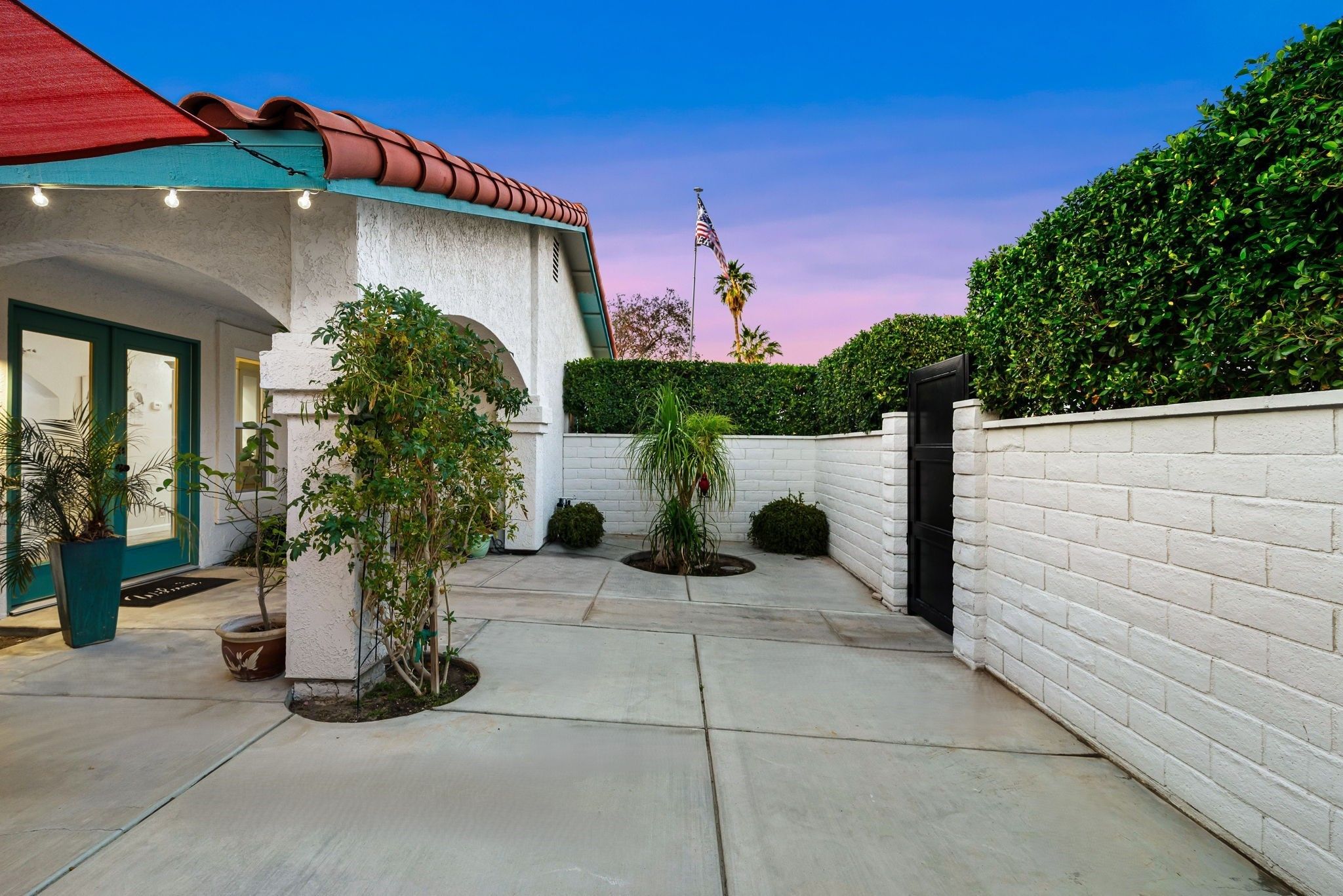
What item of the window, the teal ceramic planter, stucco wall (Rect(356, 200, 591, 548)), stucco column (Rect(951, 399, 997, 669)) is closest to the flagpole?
stucco wall (Rect(356, 200, 591, 548))

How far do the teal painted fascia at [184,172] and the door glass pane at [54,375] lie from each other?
2477 millimetres

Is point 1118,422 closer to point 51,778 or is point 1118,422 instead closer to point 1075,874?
point 1075,874

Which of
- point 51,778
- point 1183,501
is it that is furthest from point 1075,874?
point 51,778

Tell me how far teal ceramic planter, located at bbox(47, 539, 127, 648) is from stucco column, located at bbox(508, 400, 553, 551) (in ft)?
12.2

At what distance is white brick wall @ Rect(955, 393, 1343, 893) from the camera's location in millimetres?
2025

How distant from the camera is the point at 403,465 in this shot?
3297mm

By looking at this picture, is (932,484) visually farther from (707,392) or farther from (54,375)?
(54,375)

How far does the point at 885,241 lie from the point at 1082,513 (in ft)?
26.2

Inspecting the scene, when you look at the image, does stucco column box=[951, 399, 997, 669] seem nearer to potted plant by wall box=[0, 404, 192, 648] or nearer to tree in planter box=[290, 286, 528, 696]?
tree in planter box=[290, 286, 528, 696]

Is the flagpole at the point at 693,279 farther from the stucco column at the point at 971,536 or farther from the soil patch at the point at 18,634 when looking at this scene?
the soil patch at the point at 18,634

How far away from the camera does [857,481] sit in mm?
7086

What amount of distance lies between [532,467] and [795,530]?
11.1 feet

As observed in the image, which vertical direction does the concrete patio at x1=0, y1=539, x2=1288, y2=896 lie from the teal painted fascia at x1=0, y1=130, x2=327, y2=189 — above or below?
below

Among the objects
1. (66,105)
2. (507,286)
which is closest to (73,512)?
(66,105)
